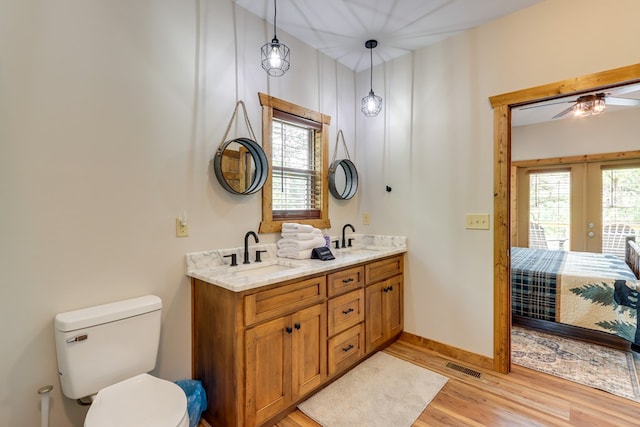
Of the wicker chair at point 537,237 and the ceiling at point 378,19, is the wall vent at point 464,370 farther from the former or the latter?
the wicker chair at point 537,237

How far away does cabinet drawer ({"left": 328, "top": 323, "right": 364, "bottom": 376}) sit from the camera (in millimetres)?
2119

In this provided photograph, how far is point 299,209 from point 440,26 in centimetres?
191

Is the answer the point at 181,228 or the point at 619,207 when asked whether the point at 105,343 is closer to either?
the point at 181,228

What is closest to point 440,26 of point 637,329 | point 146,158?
point 146,158

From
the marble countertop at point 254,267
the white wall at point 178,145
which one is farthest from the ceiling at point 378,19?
the marble countertop at point 254,267

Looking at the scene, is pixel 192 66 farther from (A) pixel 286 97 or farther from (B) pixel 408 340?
(B) pixel 408 340

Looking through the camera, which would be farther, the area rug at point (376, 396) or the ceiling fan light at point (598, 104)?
the ceiling fan light at point (598, 104)

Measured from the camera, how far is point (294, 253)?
2.31 metres

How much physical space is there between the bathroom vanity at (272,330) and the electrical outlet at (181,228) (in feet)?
0.50

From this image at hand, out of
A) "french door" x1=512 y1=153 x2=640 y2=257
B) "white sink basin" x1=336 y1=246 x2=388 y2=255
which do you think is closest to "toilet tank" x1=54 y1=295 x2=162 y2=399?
"white sink basin" x1=336 y1=246 x2=388 y2=255

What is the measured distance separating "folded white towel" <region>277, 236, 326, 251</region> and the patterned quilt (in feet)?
7.39

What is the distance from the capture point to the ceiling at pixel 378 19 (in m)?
2.17

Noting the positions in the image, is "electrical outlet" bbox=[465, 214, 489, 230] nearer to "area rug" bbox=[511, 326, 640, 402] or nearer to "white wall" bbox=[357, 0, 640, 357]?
"white wall" bbox=[357, 0, 640, 357]

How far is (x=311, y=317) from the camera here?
1960 mm
